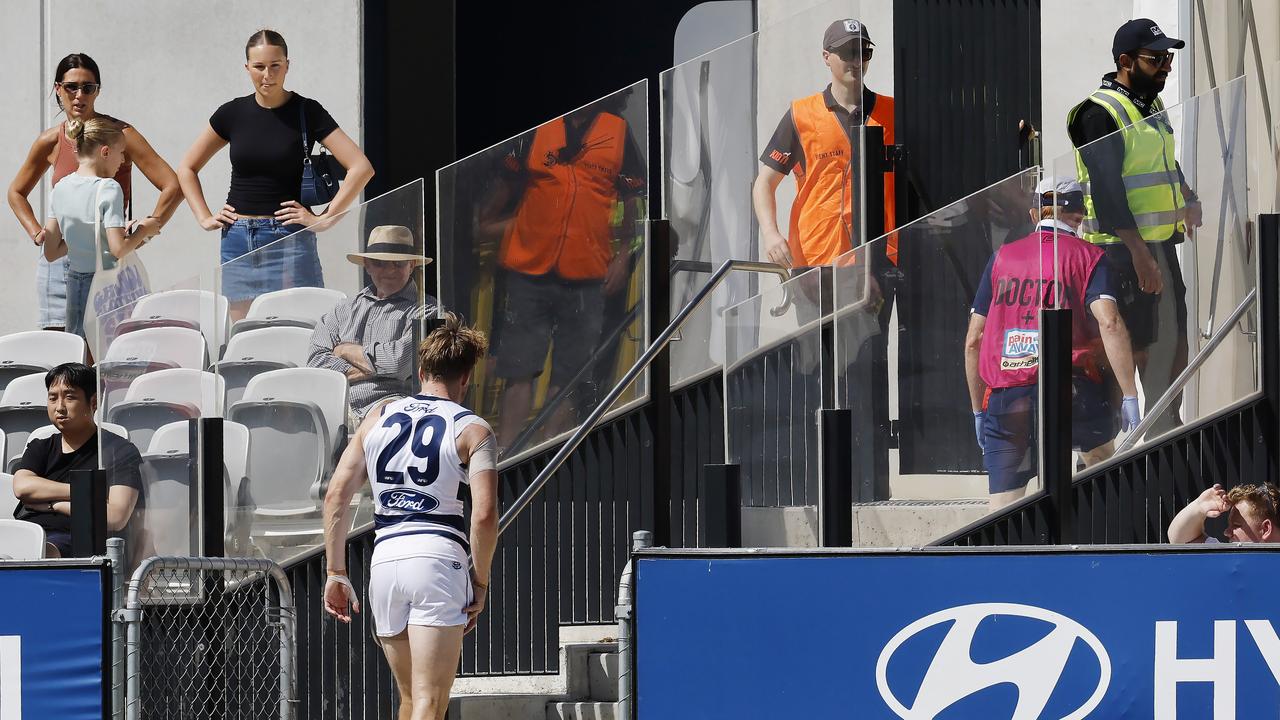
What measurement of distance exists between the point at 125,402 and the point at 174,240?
157cm

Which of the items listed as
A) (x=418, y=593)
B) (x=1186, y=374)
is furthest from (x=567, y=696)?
(x=1186, y=374)

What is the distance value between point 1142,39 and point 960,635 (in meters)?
4.11

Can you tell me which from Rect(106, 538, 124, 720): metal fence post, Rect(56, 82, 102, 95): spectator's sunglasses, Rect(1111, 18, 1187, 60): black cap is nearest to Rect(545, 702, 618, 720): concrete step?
Rect(106, 538, 124, 720): metal fence post

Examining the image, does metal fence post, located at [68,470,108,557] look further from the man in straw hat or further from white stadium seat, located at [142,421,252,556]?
the man in straw hat

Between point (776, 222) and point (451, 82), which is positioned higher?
point (451, 82)

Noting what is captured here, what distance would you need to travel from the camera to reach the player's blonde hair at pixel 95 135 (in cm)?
1025

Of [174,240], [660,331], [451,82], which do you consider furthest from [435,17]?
[660,331]

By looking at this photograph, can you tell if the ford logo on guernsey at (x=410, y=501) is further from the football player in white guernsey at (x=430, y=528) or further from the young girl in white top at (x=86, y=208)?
the young girl in white top at (x=86, y=208)

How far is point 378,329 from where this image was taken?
8.16 meters

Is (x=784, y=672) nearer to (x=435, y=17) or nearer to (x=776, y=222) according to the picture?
(x=776, y=222)

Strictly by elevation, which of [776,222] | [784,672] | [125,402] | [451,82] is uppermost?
[451,82]

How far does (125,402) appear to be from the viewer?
8.06 metres

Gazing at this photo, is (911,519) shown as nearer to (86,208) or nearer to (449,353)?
(449,353)

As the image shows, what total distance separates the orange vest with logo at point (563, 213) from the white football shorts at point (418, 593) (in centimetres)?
257
